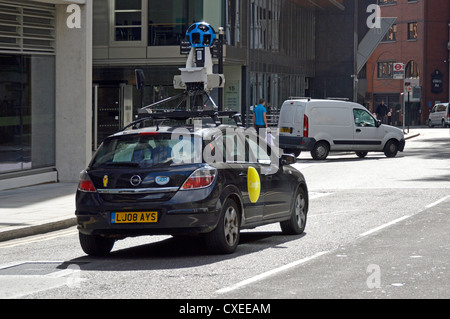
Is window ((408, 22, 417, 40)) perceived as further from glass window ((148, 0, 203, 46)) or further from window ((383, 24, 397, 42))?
glass window ((148, 0, 203, 46))

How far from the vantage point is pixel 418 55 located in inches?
3730

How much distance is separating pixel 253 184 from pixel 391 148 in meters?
23.3

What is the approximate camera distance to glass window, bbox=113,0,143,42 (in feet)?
128

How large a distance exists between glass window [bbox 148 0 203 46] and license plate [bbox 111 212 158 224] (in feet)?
92.0

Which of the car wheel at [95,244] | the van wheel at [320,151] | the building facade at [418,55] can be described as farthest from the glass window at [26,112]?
the building facade at [418,55]

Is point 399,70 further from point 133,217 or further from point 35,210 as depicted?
point 133,217

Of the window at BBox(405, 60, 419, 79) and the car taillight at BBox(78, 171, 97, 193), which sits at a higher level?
the window at BBox(405, 60, 419, 79)

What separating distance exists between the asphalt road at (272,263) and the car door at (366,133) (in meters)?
16.5

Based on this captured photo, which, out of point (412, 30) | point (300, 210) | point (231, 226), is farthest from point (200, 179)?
point (412, 30)

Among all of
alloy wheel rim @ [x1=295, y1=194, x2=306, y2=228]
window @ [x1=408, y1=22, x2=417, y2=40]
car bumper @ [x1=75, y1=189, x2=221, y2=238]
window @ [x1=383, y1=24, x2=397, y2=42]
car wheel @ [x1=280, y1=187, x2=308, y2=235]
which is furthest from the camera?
window @ [x1=383, y1=24, x2=397, y2=42]

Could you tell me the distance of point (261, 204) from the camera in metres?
12.2

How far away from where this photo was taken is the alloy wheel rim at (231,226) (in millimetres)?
11235

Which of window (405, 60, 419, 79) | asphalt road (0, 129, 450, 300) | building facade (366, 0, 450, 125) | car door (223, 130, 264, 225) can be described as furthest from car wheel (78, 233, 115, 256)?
window (405, 60, 419, 79)

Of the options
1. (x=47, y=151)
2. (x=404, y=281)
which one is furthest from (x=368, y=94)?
(x=404, y=281)
